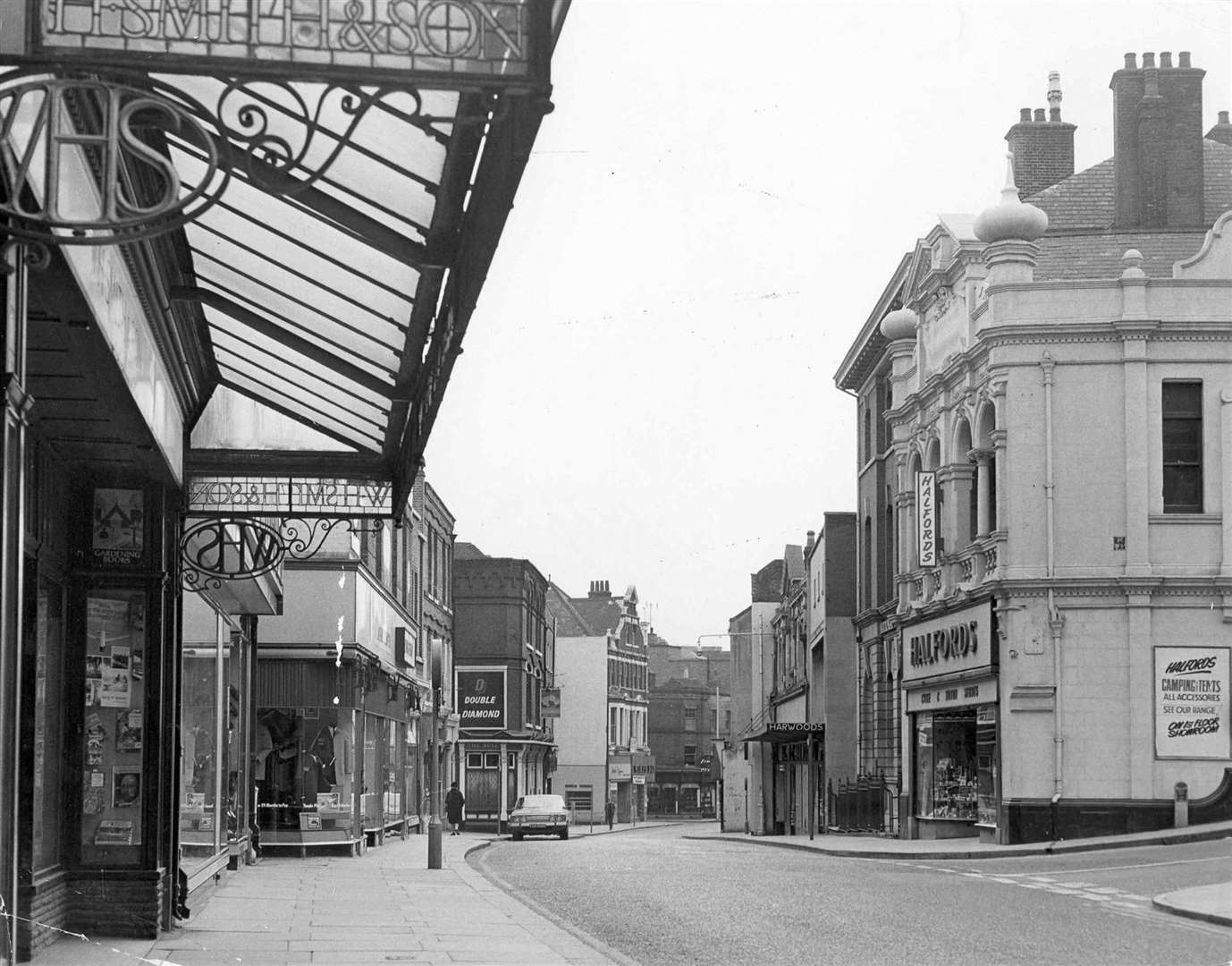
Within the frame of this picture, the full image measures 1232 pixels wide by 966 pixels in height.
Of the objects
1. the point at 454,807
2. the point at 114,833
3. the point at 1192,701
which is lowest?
the point at 454,807

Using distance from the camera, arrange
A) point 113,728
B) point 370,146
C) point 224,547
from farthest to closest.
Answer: point 224,547 < point 113,728 < point 370,146

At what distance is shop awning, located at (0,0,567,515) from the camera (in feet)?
20.1

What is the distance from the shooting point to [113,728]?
13297mm

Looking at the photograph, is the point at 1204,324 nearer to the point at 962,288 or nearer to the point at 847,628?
the point at 962,288

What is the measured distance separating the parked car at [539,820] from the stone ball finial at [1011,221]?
74.4 ft

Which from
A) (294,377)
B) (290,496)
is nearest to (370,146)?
(294,377)

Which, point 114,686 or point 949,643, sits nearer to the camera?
point 114,686

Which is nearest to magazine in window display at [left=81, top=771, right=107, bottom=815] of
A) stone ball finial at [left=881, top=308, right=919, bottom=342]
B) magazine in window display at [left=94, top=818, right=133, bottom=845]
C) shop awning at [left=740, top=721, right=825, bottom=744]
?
magazine in window display at [left=94, top=818, right=133, bottom=845]

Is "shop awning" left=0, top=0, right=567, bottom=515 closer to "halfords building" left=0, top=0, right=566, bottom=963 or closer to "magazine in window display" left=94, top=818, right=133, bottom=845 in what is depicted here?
"halfords building" left=0, top=0, right=566, bottom=963

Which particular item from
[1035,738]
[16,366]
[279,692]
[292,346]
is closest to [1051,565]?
[1035,738]

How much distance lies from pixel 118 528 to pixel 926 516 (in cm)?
2570

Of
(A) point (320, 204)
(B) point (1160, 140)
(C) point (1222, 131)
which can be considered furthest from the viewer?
(C) point (1222, 131)

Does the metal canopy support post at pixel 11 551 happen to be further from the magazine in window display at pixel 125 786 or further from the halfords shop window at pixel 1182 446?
the halfords shop window at pixel 1182 446

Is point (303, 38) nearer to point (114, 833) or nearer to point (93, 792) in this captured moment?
point (93, 792)
